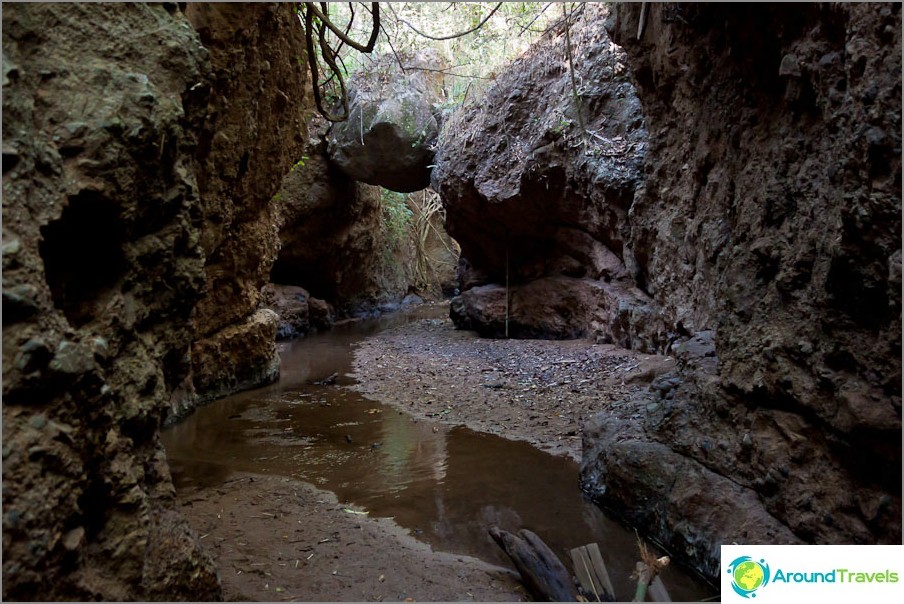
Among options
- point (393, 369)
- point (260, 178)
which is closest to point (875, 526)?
point (260, 178)

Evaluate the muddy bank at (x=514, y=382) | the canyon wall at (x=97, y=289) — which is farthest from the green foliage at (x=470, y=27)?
the canyon wall at (x=97, y=289)

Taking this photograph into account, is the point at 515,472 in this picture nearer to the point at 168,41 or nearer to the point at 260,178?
the point at 168,41

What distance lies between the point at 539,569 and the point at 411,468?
2134mm

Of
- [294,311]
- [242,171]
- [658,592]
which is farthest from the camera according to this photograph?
[294,311]

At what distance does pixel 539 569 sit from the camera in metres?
3.03

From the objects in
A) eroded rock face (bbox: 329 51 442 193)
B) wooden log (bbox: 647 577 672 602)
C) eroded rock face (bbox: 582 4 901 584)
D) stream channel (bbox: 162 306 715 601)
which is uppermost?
eroded rock face (bbox: 329 51 442 193)

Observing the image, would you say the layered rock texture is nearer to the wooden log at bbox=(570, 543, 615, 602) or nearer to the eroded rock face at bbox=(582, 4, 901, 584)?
Answer: the eroded rock face at bbox=(582, 4, 901, 584)

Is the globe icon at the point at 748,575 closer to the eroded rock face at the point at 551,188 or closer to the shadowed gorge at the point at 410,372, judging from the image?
the shadowed gorge at the point at 410,372

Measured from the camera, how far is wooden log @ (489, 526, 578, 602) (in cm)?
289

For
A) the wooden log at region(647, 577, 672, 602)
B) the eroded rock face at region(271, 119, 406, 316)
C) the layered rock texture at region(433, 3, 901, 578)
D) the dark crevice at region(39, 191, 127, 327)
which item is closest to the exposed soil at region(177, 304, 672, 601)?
the wooden log at region(647, 577, 672, 602)

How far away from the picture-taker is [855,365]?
8.91 feet

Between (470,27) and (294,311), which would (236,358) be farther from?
(294,311)

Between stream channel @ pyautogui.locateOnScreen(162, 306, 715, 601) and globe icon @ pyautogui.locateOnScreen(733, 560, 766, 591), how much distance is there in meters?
0.82

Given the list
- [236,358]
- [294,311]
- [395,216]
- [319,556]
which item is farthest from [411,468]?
[395,216]
